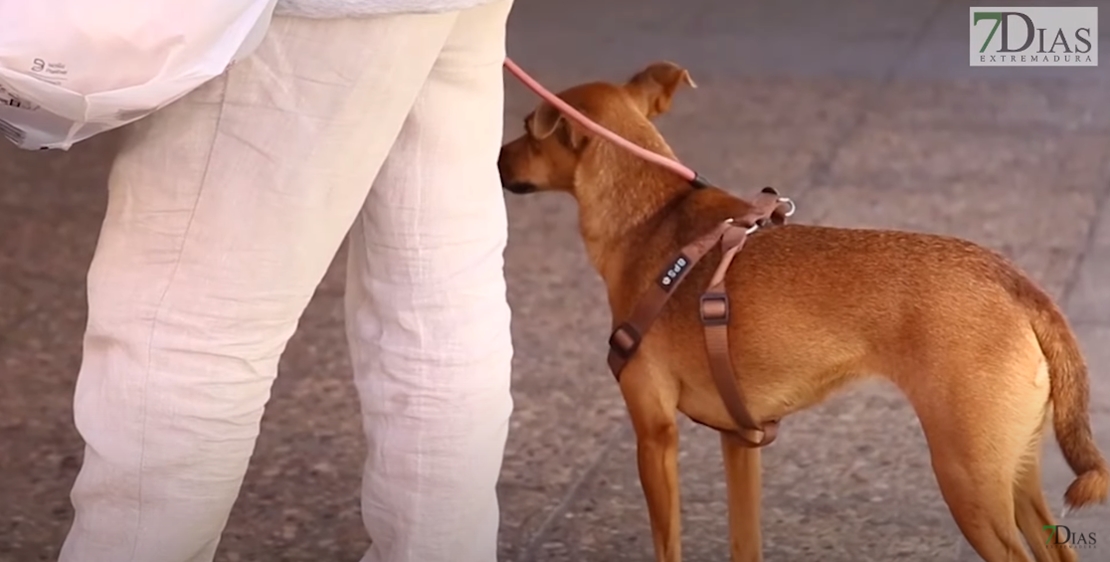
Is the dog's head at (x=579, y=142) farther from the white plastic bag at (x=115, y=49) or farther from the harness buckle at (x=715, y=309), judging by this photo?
the white plastic bag at (x=115, y=49)

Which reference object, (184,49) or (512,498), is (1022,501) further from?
(184,49)

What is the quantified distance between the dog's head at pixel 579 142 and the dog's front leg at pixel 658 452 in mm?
577

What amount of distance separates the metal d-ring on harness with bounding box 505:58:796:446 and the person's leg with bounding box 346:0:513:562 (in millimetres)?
703

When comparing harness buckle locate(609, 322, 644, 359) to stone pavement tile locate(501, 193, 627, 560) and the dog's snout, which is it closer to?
the dog's snout

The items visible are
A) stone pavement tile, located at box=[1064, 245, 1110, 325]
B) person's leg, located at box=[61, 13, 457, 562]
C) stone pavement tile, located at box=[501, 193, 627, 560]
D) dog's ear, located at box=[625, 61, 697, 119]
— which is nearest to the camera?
person's leg, located at box=[61, 13, 457, 562]

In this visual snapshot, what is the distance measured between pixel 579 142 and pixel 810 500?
114 cm

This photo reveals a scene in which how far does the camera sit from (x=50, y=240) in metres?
6.35

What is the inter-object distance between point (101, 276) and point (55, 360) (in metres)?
2.72

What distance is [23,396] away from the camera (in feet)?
16.0

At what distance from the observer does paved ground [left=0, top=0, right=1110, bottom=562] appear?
163 inches

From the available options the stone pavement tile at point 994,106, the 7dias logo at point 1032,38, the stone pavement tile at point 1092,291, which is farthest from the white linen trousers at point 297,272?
the 7dias logo at point 1032,38

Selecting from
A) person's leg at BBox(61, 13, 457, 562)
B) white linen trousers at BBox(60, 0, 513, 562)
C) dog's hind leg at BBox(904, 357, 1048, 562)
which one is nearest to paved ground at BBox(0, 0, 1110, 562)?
dog's hind leg at BBox(904, 357, 1048, 562)

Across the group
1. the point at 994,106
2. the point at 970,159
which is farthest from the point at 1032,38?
the point at 970,159

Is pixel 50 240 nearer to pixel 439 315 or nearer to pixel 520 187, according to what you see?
pixel 520 187
